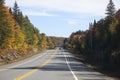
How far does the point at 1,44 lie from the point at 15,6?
38.0 meters

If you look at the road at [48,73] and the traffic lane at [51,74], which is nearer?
the traffic lane at [51,74]

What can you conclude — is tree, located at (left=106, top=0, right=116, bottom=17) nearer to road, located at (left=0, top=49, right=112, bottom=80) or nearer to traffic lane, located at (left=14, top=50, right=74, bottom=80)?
road, located at (left=0, top=49, right=112, bottom=80)

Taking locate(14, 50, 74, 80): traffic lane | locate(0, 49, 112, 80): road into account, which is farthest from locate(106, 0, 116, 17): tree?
locate(14, 50, 74, 80): traffic lane

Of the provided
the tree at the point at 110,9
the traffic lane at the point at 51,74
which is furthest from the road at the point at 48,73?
the tree at the point at 110,9

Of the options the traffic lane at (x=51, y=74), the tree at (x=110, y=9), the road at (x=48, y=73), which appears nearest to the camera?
the traffic lane at (x=51, y=74)

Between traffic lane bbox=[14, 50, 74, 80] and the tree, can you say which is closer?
traffic lane bbox=[14, 50, 74, 80]

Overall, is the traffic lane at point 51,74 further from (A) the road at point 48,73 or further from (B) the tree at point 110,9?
(B) the tree at point 110,9

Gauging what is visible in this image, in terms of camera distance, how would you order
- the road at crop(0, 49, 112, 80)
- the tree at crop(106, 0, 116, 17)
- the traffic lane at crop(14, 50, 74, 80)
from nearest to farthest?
1. the traffic lane at crop(14, 50, 74, 80)
2. the road at crop(0, 49, 112, 80)
3. the tree at crop(106, 0, 116, 17)

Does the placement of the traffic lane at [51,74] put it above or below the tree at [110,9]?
below

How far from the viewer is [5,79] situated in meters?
23.9

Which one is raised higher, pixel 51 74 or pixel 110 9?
pixel 110 9

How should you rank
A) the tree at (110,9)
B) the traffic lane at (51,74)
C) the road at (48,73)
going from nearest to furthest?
1. the traffic lane at (51,74)
2. the road at (48,73)
3. the tree at (110,9)

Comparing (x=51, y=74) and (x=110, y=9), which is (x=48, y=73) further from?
(x=110, y=9)

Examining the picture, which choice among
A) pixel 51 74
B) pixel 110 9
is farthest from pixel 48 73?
pixel 110 9
